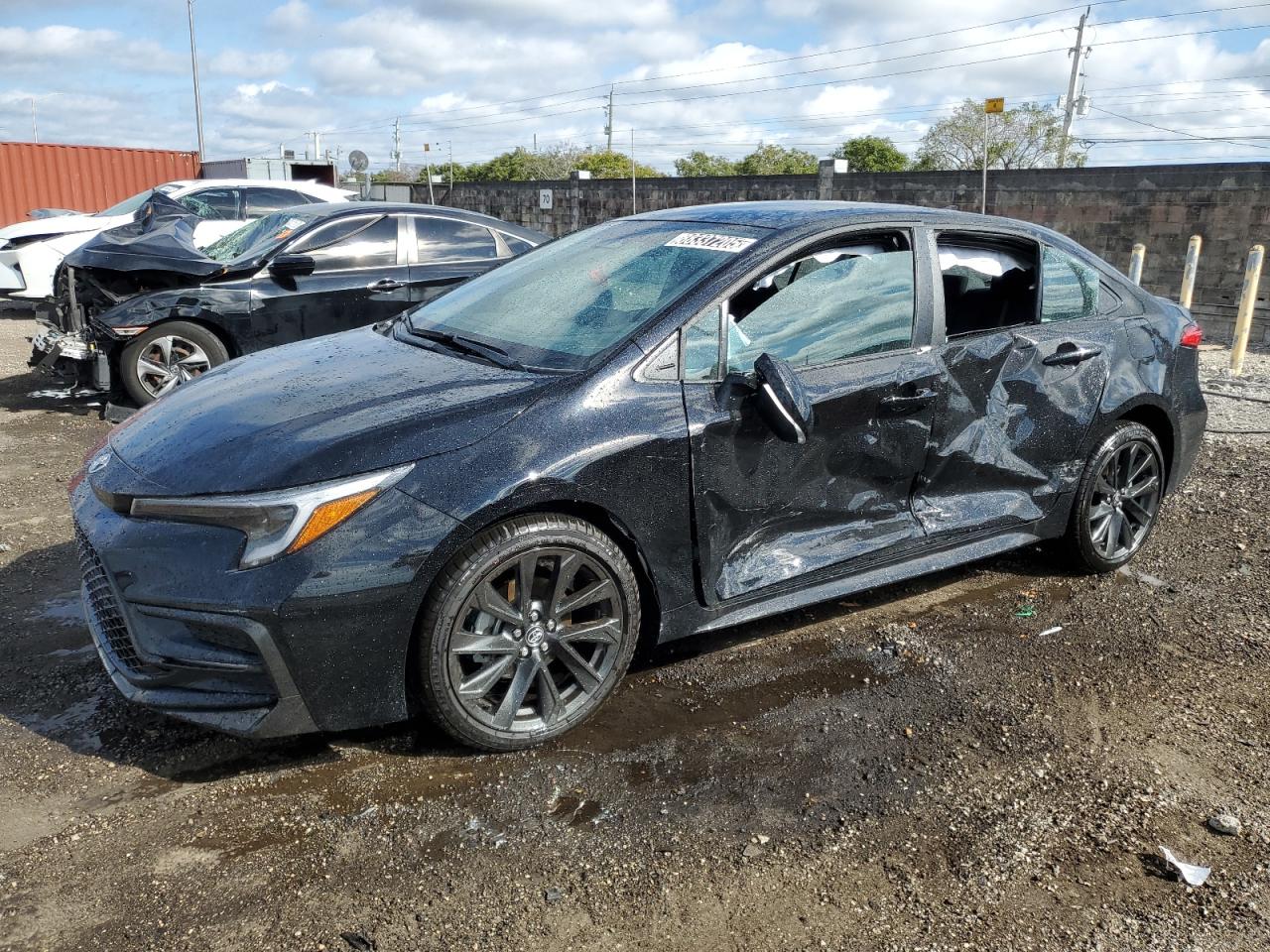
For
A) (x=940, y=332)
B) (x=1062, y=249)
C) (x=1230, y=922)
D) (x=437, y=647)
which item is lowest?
(x=1230, y=922)

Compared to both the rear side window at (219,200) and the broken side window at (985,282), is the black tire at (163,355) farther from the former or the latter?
the broken side window at (985,282)

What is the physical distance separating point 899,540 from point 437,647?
188cm

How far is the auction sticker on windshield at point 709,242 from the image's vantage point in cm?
364

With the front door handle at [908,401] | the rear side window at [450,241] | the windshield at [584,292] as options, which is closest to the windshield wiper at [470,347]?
the windshield at [584,292]

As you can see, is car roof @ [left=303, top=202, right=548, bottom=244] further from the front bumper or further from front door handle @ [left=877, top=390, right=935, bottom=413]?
the front bumper

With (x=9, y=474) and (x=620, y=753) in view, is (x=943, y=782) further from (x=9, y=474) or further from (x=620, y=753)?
(x=9, y=474)

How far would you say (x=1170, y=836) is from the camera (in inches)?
113

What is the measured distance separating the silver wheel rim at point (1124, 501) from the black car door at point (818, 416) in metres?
1.25

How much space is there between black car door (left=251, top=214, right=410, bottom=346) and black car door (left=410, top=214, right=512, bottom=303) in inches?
4.5

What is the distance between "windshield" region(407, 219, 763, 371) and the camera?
3467mm

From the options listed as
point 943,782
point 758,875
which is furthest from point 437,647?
point 943,782

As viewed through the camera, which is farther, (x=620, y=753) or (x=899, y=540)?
(x=899, y=540)

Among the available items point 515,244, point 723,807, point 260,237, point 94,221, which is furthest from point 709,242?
point 94,221

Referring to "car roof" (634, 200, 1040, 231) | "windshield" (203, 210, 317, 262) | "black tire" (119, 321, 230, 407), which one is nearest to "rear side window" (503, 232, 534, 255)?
"windshield" (203, 210, 317, 262)
